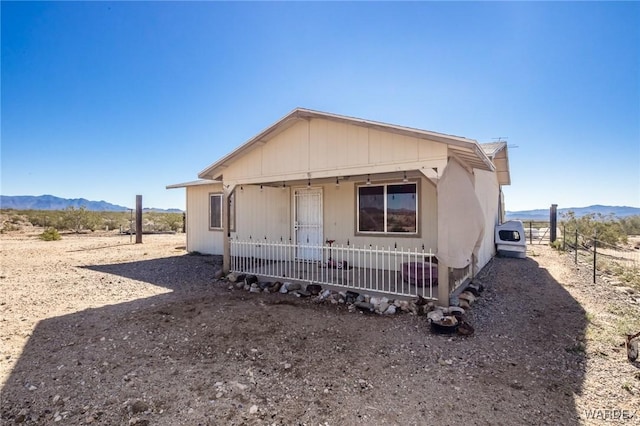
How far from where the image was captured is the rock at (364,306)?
223 inches

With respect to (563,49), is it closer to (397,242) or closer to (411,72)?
(411,72)

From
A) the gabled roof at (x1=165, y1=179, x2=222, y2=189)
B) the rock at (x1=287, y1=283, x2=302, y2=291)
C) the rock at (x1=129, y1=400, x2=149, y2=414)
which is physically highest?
the gabled roof at (x1=165, y1=179, x2=222, y2=189)

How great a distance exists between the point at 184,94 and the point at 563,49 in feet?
41.0

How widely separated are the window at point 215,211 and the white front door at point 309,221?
4.02 meters

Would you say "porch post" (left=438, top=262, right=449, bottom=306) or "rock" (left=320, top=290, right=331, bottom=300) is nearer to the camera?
"porch post" (left=438, top=262, right=449, bottom=306)

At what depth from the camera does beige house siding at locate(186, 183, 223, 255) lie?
481 inches

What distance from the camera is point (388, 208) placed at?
787 centimetres

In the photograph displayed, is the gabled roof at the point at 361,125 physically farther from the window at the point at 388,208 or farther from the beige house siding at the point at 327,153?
the window at the point at 388,208

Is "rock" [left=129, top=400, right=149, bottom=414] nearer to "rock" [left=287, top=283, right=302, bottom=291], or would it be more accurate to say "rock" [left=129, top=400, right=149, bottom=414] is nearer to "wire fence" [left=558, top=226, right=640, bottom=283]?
"rock" [left=287, top=283, right=302, bottom=291]

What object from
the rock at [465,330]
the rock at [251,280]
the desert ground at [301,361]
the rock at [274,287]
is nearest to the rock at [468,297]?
the desert ground at [301,361]

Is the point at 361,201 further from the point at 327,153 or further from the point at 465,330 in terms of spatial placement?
the point at 465,330

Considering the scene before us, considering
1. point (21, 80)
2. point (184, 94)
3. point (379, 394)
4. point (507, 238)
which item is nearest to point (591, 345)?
point (379, 394)

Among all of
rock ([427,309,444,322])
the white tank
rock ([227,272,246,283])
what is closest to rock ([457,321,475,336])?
rock ([427,309,444,322])

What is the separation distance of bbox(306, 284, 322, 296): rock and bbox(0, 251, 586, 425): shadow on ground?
666 millimetres
